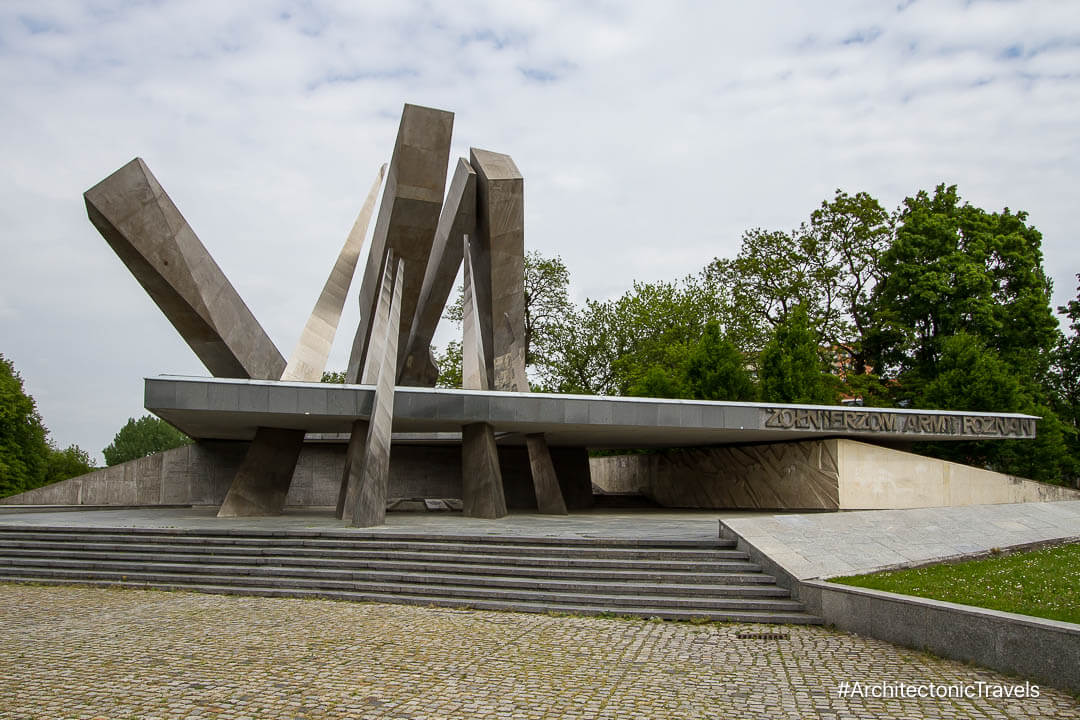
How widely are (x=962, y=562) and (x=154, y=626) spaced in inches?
372

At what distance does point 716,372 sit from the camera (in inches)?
1205

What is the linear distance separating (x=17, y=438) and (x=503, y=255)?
31.9 metres

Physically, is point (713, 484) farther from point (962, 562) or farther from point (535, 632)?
point (535, 632)

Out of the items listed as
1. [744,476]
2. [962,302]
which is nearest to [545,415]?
[744,476]

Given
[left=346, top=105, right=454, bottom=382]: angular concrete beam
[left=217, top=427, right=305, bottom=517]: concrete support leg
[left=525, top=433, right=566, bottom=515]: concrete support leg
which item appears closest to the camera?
[left=217, top=427, right=305, bottom=517]: concrete support leg

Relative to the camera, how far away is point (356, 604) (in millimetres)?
10359

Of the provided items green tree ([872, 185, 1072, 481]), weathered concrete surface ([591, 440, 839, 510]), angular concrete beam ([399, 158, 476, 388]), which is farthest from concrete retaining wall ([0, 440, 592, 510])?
green tree ([872, 185, 1072, 481])

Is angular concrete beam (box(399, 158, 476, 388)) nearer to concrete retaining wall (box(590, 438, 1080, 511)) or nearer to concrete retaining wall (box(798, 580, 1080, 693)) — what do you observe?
concrete retaining wall (box(590, 438, 1080, 511))

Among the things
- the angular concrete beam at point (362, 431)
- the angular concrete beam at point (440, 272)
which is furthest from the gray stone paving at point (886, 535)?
the angular concrete beam at point (440, 272)

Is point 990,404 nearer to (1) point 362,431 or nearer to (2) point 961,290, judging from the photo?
(2) point 961,290

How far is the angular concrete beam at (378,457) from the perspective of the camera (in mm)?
14305

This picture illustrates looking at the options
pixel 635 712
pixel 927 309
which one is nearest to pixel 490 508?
pixel 635 712

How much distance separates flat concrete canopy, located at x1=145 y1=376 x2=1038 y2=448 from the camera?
15906 mm

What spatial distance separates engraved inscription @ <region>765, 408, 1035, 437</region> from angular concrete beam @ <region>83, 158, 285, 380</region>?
12.2 m
